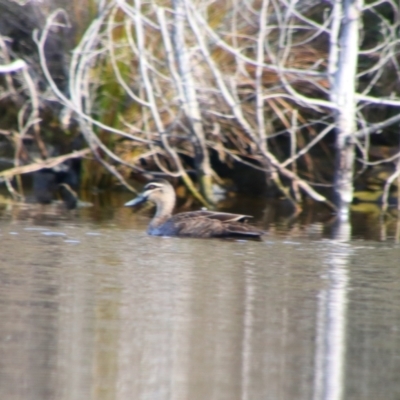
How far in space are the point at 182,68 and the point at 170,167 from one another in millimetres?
3237

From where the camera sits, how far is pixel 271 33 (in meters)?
15.7

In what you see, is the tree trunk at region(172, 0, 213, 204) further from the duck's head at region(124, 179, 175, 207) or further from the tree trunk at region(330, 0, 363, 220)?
the duck's head at region(124, 179, 175, 207)

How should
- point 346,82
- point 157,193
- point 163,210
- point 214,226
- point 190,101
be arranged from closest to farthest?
point 214,226, point 163,210, point 157,193, point 346,82, point 190,101

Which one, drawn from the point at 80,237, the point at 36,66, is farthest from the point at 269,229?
the point at 36,66

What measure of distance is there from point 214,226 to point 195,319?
3.98m

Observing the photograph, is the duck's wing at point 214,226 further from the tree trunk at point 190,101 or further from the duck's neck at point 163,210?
the tree trunk at point 190,101

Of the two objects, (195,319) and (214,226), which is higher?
(214,226)

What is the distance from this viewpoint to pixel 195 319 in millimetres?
6422

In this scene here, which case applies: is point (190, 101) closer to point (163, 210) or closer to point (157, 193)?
point (157, 193)

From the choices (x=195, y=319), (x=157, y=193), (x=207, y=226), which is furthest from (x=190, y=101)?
(x=195, y=319)

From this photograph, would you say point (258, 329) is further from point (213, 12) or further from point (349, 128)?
point (213, 12)

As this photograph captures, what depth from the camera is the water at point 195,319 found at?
522 cm

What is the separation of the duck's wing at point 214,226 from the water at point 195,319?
261 mm

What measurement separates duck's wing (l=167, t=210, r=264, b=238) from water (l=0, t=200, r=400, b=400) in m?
0.26
